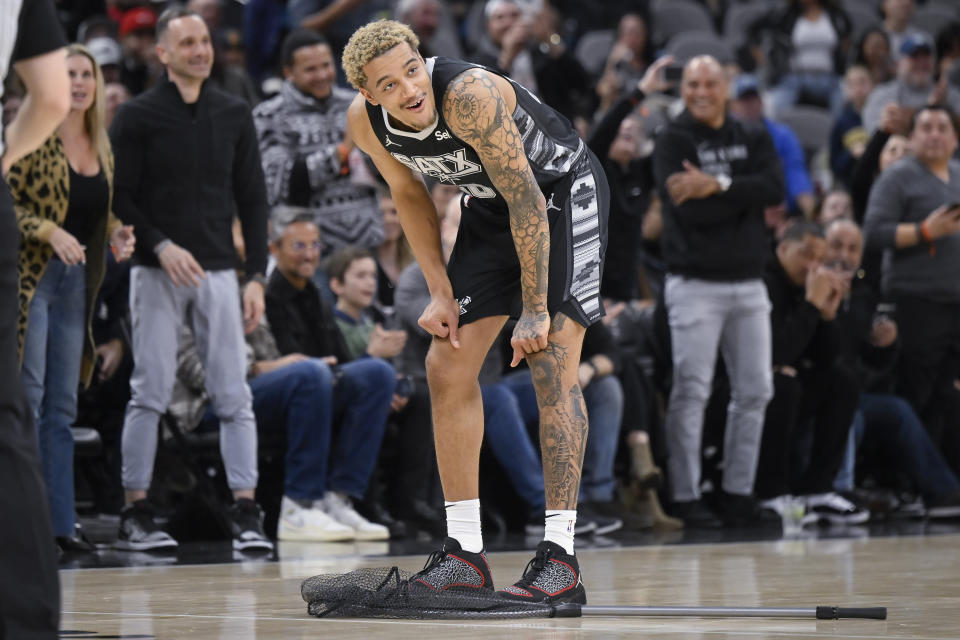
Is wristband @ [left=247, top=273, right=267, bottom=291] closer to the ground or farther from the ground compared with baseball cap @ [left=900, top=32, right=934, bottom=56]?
closer to the ground

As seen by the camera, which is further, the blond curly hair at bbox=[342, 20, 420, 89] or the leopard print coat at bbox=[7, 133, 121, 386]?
the leopard print coat at bbox=[7, 133, 121, 386]

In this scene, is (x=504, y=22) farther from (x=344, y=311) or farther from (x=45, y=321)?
(x=45, y=321)

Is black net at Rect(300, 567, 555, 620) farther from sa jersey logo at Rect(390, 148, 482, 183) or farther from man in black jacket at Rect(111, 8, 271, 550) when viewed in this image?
man in black jacket at Rect(111, 8, 271, 550)

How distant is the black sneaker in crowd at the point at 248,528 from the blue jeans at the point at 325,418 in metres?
0.52

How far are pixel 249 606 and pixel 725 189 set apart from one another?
419cm

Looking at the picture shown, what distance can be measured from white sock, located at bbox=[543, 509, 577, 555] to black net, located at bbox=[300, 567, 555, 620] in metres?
0.24

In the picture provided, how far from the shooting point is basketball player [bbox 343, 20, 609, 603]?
388 centimetres

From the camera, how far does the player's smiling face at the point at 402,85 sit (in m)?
3.82

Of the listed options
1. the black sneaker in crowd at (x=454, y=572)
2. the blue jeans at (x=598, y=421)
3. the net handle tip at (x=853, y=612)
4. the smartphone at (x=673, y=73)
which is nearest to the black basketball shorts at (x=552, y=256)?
the black sneaker in crowd at (x=454, y=572)

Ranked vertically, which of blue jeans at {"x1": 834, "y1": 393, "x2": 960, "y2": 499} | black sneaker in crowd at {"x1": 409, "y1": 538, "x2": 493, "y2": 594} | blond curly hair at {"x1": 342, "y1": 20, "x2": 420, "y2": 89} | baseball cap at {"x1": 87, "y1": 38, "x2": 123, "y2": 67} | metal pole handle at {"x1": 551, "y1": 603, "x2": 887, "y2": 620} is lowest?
blue jeans at {"x1": 834, "y1": 393, "x2": 960, "y2": 499}

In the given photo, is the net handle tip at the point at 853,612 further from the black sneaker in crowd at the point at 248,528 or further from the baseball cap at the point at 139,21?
the baseball cap at the point at 139,21

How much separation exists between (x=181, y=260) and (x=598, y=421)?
98.9 inches

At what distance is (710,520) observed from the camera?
24.6 ft

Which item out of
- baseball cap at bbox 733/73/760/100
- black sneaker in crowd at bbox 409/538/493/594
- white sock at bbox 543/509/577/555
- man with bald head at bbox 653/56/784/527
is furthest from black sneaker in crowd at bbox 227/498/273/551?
baseball cap at bbox 733/73/760/100
